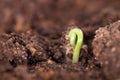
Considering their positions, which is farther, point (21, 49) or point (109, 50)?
point (21, 49)

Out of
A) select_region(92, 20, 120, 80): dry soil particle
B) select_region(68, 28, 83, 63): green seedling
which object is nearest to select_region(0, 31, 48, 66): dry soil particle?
select_region(68, 28, 83, 63): green seedling

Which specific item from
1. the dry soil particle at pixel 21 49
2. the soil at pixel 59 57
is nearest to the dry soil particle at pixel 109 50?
the soil at pixel 59 57

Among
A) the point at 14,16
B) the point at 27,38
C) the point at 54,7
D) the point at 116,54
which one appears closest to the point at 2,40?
the point at 27,38

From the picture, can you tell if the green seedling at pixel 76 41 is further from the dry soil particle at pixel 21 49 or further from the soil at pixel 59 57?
the dry soil particle at pixel 21 49

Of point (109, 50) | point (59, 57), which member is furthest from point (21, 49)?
point (109, 50)

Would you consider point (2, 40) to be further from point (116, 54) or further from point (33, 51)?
point (116, 54)

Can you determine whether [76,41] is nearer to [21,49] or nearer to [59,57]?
[59,57]

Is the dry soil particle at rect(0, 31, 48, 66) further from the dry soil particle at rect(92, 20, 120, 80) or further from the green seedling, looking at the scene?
the dry soil particle at rect(92, 20, 120, 80)
